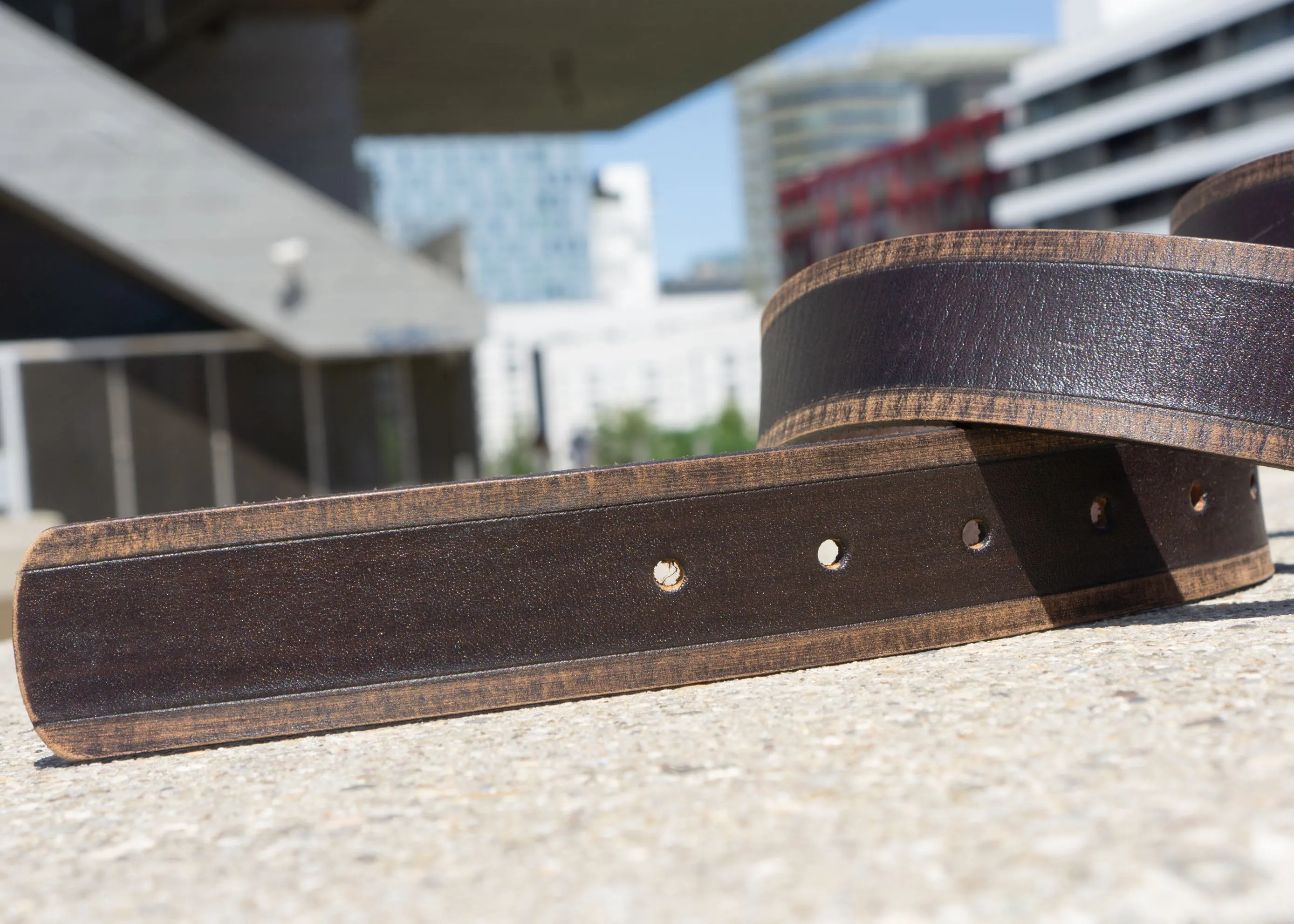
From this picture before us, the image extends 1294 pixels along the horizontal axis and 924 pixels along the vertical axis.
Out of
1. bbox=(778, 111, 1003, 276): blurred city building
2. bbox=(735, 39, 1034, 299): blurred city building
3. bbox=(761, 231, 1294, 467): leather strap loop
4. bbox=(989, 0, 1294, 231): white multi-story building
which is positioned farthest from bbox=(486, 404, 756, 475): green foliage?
bbox=(735, 39, 1034, 299): blurred city building

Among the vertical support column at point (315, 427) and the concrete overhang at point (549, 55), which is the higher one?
the concrete overhang at point (549, 55)

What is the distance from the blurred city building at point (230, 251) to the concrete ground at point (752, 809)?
13197 mm

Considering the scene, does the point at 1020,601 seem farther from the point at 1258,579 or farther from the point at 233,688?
the point at 233,688

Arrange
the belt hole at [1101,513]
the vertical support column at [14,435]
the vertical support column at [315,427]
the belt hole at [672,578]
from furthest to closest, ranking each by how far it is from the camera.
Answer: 1. the vertical support column at [315,427]
2. the vertical support column at [14,435]
3. the belt hole at [1101,513]
4. the belt hole at [672,578]

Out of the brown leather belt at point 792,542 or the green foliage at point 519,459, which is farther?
the green foliage at point 519,459

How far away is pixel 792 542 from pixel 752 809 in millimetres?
1130

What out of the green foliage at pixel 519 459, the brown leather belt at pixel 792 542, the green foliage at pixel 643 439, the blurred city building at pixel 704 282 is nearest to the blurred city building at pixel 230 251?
the green foliage at pixel 519 459

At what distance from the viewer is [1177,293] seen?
3.04 meters

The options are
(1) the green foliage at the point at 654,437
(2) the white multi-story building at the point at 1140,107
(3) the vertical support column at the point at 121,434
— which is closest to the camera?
(3) the vertical support column at the point at 121,434

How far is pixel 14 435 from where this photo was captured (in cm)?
1639

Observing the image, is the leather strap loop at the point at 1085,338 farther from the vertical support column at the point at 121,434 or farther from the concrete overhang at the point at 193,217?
the vertical support column at the point at 121,434

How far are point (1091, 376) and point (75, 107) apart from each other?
1371cm

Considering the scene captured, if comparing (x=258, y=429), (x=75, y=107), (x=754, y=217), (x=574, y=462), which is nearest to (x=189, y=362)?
(x=258, y=429)

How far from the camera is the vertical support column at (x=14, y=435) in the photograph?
16328 mm
